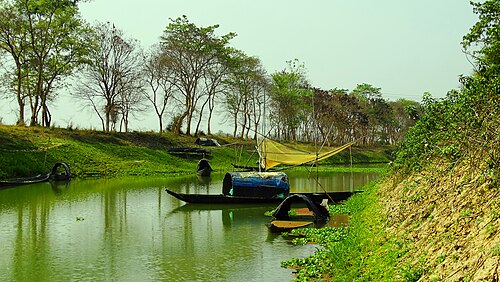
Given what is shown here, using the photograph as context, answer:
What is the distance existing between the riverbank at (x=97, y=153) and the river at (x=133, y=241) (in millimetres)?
8370

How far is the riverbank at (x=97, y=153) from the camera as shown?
95.2 ft

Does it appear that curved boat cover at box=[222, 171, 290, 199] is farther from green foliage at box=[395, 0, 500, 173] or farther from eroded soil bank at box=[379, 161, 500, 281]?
eroded soil bank at box=[379, 161, 500, 281]

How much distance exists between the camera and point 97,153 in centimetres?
3488

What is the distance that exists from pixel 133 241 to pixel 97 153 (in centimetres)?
2391

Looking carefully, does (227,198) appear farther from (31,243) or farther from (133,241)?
(31,243)

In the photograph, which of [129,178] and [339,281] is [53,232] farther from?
[129,178]

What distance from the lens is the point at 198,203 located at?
1867cm

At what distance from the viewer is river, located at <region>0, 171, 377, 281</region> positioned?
9438mm

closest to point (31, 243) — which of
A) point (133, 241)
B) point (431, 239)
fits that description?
point (133, 241)

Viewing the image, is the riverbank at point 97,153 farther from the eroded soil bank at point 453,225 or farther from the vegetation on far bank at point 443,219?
the eroded soil bank at point 453,225

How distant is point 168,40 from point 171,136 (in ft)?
29.8

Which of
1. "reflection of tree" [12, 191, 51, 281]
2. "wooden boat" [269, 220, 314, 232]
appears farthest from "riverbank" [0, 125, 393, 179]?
"wooden boat" [269, 220, 314, 232]

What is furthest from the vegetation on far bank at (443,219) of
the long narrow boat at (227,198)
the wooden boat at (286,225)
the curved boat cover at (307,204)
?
the long narrow boat at (227,198)

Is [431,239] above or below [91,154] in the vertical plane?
below
